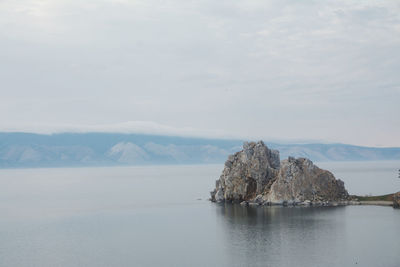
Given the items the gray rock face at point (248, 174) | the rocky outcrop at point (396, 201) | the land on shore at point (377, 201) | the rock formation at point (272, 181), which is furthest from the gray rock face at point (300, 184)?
the rocky outcrop at point (396, 201)

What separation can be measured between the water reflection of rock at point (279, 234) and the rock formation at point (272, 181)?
7.66 m

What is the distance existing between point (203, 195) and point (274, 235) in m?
102

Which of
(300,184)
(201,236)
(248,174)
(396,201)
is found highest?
(248,174)

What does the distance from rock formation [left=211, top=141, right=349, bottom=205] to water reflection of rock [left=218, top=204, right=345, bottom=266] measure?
7.66m

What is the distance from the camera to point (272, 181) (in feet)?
499

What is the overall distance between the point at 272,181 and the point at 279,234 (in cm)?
5474

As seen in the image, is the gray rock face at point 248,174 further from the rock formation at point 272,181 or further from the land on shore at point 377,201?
the land on shore at point 377,201

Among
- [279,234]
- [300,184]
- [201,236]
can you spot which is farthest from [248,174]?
[279,234]

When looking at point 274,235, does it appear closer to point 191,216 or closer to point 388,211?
point 191,216

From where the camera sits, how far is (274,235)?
318 ft

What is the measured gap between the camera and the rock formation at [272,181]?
144375mm

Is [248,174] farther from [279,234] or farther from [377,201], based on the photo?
[279,234]

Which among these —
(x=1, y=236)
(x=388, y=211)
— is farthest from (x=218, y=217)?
(x=1, y=236)

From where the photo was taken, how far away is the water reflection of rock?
254ft
